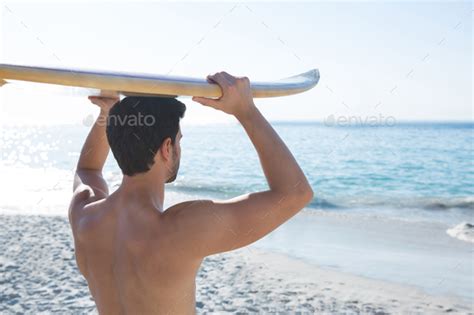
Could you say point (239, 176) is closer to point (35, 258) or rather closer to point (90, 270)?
point (35, 258)

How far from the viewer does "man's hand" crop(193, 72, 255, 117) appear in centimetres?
151

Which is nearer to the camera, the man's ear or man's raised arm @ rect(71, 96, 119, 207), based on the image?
the man's ear

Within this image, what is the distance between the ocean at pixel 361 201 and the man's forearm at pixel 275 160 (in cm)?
504

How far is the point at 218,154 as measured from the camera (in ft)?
89.7

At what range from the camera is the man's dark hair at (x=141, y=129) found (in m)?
1.58

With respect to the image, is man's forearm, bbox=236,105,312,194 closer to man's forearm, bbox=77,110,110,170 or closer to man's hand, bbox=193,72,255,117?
man's hand, bbox=193,72,255,117

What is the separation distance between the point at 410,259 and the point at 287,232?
6.32ft

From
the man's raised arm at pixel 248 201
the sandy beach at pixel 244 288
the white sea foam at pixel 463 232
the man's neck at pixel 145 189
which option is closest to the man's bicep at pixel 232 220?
the man's raised arm at pixel 248 201

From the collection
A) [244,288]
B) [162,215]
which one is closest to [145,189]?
[162,215]

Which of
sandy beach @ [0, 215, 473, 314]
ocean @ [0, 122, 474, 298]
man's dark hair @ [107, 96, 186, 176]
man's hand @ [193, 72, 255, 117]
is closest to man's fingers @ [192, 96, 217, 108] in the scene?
man's hand @ [193, 72, 255, 117]

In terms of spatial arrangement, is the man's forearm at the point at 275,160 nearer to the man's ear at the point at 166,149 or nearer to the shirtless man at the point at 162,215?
the shirtless man at the point at 162,215

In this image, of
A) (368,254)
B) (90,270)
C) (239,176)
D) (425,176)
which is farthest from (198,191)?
(90,270)

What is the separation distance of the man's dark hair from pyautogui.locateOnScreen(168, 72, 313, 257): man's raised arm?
12cm

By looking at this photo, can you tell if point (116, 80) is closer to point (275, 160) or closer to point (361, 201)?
point (275, 160)
